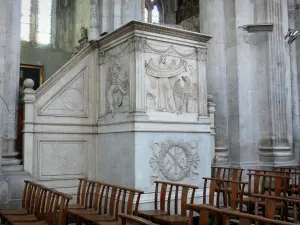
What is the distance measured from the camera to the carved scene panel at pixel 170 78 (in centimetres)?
657

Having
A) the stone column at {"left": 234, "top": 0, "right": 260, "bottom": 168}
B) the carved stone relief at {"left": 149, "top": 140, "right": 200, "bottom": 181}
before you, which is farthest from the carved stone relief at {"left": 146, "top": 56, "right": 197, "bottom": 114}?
the stone column at {"left": 234, "top": 0, "right": 260, "bottom": 168}

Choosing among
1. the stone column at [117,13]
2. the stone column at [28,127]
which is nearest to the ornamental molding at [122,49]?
the stone column at [28,127]

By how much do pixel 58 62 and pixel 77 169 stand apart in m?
5.81

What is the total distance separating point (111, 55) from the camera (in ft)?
23.2

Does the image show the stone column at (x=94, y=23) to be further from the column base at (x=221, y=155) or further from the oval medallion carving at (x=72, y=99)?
the column base at (x=221, y=155)

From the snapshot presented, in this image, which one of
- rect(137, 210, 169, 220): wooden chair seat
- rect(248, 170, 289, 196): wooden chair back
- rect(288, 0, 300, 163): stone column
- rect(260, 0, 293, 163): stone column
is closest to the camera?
rect(137, 210, 169, 220): wooden chair seat

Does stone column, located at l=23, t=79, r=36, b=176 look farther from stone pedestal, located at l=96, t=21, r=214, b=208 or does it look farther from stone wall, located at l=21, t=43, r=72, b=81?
stone wall, located at l=21, t=43, r=72, b=81

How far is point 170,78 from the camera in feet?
22.5

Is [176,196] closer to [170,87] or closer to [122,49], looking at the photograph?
[170,87]

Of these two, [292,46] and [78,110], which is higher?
[292,46]

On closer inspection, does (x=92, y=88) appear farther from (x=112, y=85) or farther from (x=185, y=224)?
(x=185, y=224)

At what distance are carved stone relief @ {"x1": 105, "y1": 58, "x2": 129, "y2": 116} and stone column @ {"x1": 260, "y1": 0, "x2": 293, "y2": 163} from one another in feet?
14.3

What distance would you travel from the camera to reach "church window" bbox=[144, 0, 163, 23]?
15.8 meters

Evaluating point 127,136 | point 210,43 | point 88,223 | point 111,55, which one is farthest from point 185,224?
point 210,43
